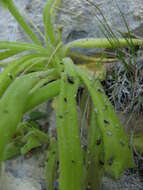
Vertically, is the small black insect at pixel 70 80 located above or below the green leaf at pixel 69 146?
above

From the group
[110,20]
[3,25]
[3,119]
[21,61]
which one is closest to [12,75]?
[21,61]

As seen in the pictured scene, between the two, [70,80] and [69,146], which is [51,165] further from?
[70,80]

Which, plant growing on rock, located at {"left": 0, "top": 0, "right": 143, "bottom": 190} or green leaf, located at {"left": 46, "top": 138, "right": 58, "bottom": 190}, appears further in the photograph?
green leaf, located at {"left": 46, "top": 138, "right": 58, "bottom": 190}

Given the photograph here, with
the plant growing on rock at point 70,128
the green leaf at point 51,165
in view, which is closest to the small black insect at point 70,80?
the plant growing on rock at point 70,128

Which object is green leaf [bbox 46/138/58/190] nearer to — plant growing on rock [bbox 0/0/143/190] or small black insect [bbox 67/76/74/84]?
plant growing on rock [bbox 0/0/143/190]

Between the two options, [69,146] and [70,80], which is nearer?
[69,146]

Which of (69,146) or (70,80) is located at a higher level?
(70,80)

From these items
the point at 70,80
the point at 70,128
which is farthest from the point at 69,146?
the point at 70,80

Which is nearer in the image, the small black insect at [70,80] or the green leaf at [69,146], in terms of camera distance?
the green leaf at [69,146]

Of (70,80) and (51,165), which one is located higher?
(70,80)

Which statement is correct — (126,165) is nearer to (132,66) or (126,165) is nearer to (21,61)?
(132,66)

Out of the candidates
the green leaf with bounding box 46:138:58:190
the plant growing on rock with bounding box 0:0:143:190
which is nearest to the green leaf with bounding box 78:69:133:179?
the plant growing on rock with bounding box 0:0:143:190

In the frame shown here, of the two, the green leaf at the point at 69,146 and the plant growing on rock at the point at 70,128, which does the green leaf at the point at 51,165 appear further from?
the green leaf at the point at 69,146
